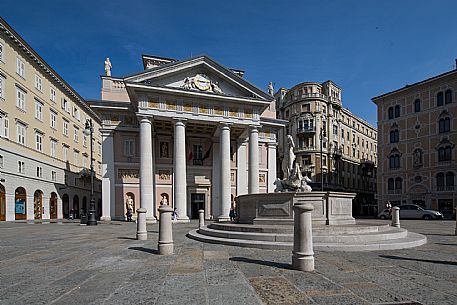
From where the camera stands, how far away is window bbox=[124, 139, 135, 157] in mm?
30141

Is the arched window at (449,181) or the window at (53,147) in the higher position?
the window at (53,147)

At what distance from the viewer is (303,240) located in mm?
6527

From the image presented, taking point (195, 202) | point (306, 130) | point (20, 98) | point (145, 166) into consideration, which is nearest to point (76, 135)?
point (20, 98)

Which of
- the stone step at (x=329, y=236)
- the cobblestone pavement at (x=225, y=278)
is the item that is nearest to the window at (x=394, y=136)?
the stone step at (x=329, y=236)

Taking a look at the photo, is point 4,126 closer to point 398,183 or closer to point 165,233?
point 165,233

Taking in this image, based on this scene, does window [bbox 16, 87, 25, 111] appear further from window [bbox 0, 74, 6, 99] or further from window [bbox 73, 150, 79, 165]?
window [bbox 73, 150, 79, 165]

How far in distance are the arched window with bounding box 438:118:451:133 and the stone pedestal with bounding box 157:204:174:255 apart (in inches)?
1504

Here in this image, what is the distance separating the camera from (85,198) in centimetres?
4597

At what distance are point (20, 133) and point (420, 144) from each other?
149 feet

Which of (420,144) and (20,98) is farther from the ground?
(20,98)

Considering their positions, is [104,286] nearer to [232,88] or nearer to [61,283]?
[61,283]

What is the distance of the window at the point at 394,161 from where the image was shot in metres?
39.7

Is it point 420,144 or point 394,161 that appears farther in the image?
point 394,161

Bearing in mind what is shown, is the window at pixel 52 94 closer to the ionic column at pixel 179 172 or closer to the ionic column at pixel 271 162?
the ionic column at pixel 179 172
